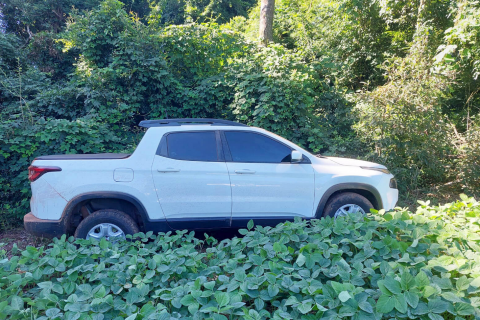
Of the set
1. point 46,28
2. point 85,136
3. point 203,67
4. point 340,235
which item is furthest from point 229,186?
point 46,28

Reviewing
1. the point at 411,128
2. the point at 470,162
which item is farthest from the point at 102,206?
Result: the point at 470,162

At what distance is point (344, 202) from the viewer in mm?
4758

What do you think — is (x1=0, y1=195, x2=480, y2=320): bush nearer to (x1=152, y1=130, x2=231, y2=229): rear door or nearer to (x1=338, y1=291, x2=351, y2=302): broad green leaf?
(x1=338, y1=291, x2=351, y2=302): broad green leaf

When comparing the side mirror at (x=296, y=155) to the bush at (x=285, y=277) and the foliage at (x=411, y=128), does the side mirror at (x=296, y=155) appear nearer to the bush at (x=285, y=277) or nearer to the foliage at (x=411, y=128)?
the bush at (x=285, y=277)

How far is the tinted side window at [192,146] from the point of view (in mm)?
4559

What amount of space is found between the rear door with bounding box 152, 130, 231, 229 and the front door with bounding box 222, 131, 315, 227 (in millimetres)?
153

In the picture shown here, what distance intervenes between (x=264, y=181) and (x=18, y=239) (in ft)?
13.7

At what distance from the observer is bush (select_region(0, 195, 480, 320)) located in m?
Result: 2.10

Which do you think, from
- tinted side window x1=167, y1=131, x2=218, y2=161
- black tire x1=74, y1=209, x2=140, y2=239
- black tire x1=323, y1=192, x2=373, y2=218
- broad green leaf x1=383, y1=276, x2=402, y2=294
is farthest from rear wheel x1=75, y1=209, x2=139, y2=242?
broad green leaf x1=383, y1=276, x2=402, y2=294

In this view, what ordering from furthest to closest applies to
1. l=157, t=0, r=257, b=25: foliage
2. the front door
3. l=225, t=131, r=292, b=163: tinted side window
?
l=157, t=0, r=257, b=25: foliage → l=225, t=131, r=292, b=163: tinted side window → the front door

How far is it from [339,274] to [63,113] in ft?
25.5

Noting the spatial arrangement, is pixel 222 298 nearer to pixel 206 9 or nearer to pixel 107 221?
pixel 107 221

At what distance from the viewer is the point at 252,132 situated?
15.7 ft

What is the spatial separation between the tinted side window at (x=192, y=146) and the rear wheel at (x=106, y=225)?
1.01 m
